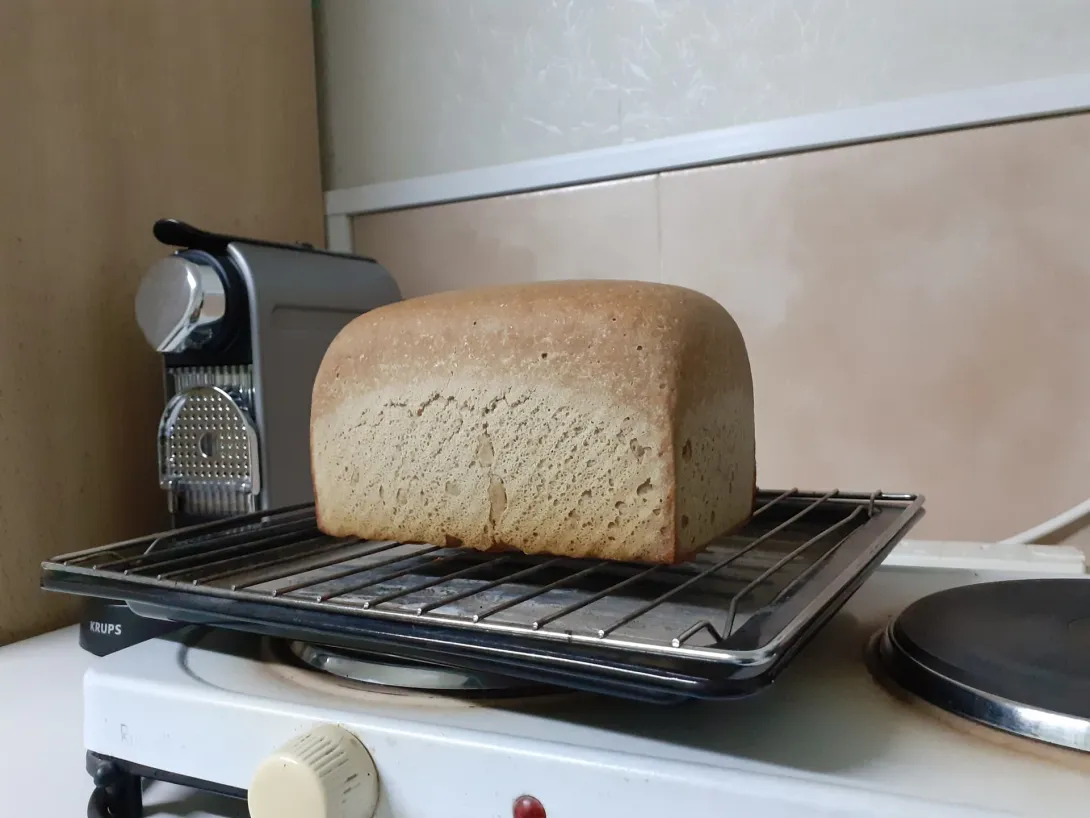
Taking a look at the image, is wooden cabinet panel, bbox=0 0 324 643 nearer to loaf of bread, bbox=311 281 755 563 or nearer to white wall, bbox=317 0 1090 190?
white wall, bbox=317 0 1090 190

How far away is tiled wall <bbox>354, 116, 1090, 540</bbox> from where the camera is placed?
2.55 feet

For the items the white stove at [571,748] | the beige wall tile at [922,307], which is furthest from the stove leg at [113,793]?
the beige wall tile at [922,307]

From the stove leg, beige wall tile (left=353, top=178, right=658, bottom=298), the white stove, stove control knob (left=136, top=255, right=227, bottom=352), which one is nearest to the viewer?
the white stove

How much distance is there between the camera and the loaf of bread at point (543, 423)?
48 cm

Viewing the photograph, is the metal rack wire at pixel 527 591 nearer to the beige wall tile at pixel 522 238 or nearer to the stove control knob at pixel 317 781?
the stove control knob at pixel 317 781

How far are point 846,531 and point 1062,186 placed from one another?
426mm

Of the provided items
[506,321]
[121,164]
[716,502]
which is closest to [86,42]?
[121,164]

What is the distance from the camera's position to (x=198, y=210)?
959mm

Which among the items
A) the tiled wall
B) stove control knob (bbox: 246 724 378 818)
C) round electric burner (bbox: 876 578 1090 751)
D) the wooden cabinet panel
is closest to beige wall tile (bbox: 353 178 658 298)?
the tiled wall

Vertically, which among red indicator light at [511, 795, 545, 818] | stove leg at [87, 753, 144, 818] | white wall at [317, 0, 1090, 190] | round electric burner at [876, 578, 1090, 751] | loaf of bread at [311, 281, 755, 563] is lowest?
stove leg at [87, 753, 144, 818]

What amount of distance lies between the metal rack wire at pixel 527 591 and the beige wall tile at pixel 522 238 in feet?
1.29

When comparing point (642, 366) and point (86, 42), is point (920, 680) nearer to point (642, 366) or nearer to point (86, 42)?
point (642, 366)

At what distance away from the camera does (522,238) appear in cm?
102

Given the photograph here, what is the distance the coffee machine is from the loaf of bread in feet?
0.65
